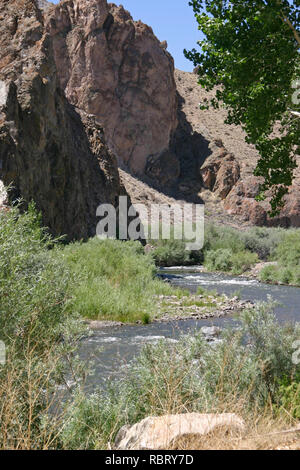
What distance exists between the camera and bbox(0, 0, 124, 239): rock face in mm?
28656

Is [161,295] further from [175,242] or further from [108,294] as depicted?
[175,242]

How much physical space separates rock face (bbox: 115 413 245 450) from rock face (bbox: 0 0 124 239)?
889 inches

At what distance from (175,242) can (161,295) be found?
29.6 metres

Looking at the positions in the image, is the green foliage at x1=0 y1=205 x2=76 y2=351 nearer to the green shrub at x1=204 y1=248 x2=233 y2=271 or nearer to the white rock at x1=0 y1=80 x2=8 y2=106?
the white rock at x1=0 y1=80 x2=8 y2=106

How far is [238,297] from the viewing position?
2309 cm

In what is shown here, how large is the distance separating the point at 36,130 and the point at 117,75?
2412 inches

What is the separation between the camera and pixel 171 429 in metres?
4.30

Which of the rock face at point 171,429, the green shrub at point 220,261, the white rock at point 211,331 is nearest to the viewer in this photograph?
the rock face at point 171,429

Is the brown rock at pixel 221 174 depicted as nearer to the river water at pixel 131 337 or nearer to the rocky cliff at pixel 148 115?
the rocky cliff at pixel 148 115

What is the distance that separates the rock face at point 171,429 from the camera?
165 inches

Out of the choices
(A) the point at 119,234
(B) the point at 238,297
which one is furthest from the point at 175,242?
(B) the point at 238,297

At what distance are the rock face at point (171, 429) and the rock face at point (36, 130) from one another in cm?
2259

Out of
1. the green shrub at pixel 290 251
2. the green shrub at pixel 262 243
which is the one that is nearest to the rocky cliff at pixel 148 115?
the green shrub at pixel 262 243

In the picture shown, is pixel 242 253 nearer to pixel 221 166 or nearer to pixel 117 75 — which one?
pixel 221 166
